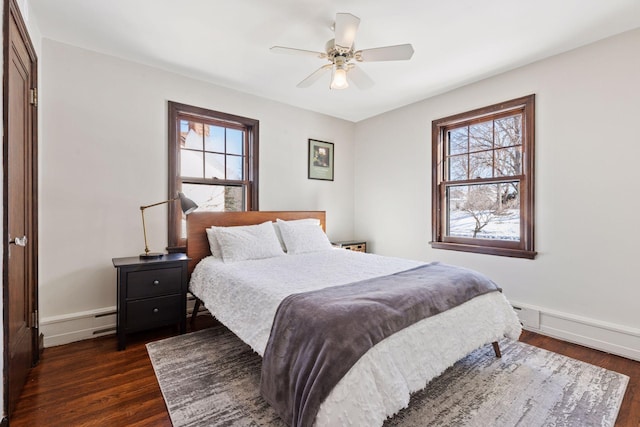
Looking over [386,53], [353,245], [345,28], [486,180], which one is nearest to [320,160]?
[353,245]

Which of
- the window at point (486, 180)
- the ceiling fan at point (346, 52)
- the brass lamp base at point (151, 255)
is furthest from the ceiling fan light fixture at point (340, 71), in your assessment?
the brass lamp base at point (151, 255)

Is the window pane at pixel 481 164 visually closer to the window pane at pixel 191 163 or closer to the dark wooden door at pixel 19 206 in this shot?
the window pane at pixel 191 163

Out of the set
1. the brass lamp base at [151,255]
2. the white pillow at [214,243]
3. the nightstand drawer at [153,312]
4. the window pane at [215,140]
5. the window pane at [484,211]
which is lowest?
the nightstand drawer at [153,312]

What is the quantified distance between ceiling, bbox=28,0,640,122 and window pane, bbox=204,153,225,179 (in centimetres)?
85

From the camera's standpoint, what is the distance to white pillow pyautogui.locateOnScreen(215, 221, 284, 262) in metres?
2.80

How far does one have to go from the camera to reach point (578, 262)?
254 cm

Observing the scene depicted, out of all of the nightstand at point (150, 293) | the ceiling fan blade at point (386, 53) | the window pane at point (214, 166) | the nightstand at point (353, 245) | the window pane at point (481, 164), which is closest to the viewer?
the ceiling fan blade at point (386, 53)

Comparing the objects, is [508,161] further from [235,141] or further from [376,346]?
[235,141]

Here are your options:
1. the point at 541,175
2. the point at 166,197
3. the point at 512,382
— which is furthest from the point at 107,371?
the point at 541,175

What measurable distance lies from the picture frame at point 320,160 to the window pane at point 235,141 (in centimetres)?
95

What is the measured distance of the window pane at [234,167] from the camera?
139 inches

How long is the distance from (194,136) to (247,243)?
4.51 feet

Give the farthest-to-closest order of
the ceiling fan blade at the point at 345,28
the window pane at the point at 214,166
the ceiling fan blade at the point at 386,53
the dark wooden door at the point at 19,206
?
1. the window pane at the point at 214,166
2. the ceiling fan blade at the point at 386,53
3. the ceiling fan blade at the point at 345,28
4. the dark wooden door at the point at 19,206

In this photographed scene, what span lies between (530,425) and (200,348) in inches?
87.0
